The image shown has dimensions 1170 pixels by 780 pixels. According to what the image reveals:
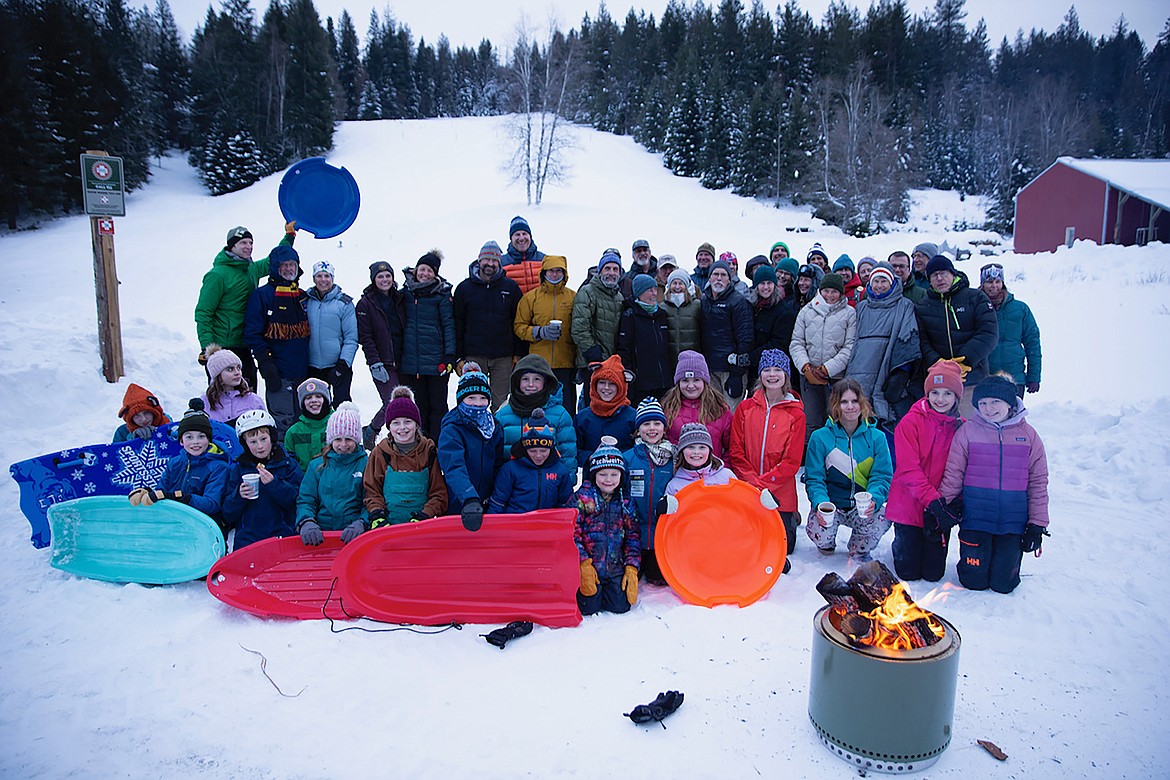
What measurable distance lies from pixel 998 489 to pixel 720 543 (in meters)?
1.77

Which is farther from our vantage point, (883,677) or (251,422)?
(251,422)

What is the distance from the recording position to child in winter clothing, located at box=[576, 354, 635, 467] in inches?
197

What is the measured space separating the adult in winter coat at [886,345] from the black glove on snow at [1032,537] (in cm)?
174

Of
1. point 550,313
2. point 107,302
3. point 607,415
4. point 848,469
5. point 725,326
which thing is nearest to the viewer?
point 848,469

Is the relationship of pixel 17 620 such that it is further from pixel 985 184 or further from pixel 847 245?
pixel 985 184

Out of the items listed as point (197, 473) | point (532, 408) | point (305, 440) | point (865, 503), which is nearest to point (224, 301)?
point (305, 440)

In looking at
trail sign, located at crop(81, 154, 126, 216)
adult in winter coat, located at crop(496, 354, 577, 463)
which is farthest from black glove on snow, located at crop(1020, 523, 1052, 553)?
trail sign, located at crop(81, 154, 126, 216)

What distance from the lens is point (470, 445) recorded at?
4406 mm

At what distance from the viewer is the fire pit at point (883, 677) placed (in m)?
2.59

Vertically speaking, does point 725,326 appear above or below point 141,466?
above

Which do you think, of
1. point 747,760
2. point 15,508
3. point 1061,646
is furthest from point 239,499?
point 1061,646

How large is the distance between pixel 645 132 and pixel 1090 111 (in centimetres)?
3289

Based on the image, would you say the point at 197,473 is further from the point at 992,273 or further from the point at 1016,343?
the point at 1016,343

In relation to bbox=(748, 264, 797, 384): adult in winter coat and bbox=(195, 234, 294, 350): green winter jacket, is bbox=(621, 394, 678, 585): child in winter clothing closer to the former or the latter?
bbox=(748, 264, 797, 384): adult in winter coat
